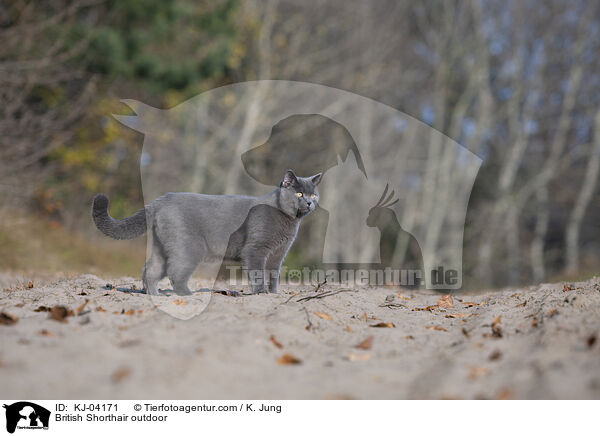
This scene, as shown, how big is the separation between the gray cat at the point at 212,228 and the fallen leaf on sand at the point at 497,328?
5.69ft

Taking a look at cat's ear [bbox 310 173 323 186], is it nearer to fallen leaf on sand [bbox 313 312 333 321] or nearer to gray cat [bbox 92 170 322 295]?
gray cat [bbox 92 170 322 295]

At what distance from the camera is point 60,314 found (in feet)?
9.55

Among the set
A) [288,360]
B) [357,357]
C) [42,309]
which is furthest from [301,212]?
[42,309]

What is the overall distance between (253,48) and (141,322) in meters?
11.4

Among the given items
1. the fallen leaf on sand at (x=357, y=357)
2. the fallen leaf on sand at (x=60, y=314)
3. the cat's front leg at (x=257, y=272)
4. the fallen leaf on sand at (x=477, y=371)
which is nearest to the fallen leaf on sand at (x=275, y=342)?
the fallen leaf on sand at (x=357, y=357)

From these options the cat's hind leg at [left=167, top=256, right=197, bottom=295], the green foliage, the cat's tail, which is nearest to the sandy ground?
the cat's hind leg at [left=167, top=256, right=197, bottom=295]

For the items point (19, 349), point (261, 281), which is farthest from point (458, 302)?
point (19, 349)

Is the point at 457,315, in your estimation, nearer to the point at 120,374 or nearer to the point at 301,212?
the point at 301,212

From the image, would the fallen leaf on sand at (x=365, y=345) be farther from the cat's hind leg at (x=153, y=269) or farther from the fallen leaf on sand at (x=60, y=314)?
the cat's hind leg at (x=153, y=269)

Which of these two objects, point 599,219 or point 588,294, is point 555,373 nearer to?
point 588,294

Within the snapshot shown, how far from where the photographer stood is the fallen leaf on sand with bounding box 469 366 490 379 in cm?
220

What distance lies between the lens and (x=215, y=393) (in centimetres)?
203

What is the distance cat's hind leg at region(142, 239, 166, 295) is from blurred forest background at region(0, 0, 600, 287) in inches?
265

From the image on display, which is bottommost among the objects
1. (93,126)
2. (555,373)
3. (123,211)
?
(555,373)
